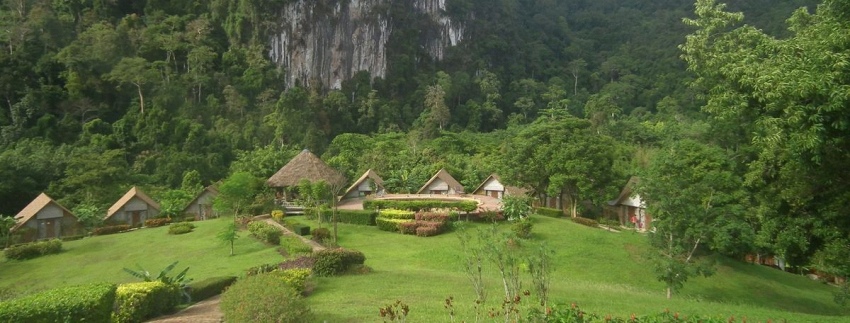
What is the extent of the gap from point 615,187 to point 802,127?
775 inches

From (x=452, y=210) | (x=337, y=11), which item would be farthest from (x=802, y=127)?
(x=337, y=11)

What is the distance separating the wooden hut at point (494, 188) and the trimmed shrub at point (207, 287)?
22.2 metres

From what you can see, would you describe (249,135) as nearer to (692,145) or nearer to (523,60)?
(692,145)

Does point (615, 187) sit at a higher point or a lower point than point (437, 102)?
lower

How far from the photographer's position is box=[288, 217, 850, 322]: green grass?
10.5m

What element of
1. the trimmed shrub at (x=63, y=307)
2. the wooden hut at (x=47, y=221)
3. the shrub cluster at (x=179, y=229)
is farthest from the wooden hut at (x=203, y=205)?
the trimmed shrub at (x=63, y=307)

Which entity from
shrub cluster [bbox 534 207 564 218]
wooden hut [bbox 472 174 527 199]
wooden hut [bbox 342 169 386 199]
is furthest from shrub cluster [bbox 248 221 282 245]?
wooden hut [bbox 472 174 527 199]

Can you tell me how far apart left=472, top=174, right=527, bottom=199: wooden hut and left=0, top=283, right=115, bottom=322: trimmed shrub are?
26.2m

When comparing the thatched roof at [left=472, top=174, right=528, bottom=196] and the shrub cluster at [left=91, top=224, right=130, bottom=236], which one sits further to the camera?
the thatched roof at [left=472, top=174, right=528, bottom=196]

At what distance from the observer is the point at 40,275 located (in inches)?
712

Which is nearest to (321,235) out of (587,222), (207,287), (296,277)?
(207,287)

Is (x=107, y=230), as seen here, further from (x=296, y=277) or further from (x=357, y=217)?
(x=296, y=277)

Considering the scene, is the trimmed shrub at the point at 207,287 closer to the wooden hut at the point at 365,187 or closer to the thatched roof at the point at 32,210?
the thatched roof at the point at 32,210

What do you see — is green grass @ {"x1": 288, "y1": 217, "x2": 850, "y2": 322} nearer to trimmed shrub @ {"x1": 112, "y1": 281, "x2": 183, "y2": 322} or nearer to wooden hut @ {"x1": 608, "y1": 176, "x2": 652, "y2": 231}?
trimmed shrub @ {"x1": 112, "y1": 281, "x2": 183, "y2": 322}
